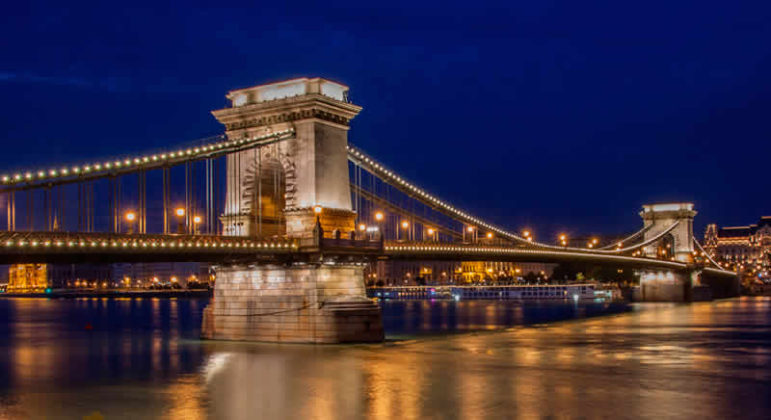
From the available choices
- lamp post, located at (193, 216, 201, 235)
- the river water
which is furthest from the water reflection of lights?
lamp post, located at (193, 216, 201, 235)

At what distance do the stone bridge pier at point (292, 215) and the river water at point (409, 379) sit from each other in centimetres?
156

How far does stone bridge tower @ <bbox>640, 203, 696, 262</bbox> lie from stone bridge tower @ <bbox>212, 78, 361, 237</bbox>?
8363 centimetres

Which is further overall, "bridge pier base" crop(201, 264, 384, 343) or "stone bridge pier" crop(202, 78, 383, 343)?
"stone bridge pier" crop(202, 78, 383, 343)

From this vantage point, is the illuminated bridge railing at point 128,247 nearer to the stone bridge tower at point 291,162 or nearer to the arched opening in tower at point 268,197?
the stone bridge tower at point 291,162

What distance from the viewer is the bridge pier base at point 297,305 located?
4309 cm

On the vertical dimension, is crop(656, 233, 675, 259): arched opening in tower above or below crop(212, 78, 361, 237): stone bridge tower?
below

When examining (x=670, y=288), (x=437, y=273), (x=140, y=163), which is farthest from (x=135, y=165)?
(x=437, y=273)

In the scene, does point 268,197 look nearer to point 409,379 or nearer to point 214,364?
point 214,364

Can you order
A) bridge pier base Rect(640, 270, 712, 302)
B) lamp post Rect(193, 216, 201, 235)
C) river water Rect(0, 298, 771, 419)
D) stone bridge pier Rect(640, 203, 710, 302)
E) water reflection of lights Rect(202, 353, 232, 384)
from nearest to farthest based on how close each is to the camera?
1. river water Rect(0, 298, 771, 419)
2. water reflection of lights Rect(202, 353, 232, 384)
3. lamp post Rect(193, 216, 201, 235)
4. bridge pier base Rect(640, 270, 712, 302)
5. stone bridge pier Rect(640, 203, 710, 302)

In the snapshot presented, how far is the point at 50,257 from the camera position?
34.3m

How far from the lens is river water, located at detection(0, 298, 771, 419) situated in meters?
25.6

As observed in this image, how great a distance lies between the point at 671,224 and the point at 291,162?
89.9 meters

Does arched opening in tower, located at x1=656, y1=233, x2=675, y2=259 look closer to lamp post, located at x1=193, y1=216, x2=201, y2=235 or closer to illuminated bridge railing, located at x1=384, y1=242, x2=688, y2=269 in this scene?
illuminated bridge railing, located at x1=384, y1=242, x2=688, y2=269

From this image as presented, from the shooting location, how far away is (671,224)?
12512 centimetres
